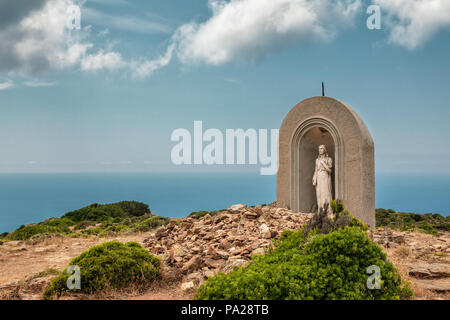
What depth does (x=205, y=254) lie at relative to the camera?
7703 mm

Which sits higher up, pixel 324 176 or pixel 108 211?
pixel 324 176

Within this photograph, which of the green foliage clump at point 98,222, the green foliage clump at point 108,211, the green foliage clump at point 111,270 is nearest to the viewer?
the green foliage clump at point 111,270

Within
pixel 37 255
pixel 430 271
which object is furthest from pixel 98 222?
pixel 430 271

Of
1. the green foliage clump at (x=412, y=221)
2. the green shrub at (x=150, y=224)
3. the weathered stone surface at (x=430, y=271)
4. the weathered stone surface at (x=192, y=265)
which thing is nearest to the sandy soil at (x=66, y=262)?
the weathered stone surface at (x=430, y=271)

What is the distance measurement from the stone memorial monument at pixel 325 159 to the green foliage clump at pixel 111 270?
657 cm

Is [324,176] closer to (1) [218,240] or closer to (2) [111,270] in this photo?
(1) [218,240]

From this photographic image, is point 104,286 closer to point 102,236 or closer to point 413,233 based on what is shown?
point 102,236

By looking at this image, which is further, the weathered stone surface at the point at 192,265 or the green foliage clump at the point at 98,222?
the green foliage clump at the point at 98,222

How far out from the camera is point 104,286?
6098 millimetres

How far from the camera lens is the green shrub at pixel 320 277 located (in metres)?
4.54

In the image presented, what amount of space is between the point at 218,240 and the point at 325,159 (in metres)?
5.08

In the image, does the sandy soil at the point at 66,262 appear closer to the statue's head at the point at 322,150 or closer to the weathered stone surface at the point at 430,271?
the weathered stone surface at the point at 430,271

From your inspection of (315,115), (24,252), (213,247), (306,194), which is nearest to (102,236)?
(24,252)

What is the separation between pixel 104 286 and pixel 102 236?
821cm
